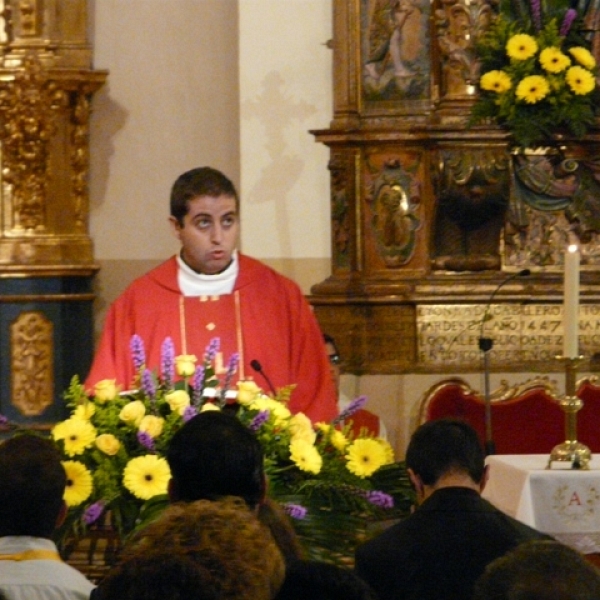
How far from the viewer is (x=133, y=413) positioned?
151 inches

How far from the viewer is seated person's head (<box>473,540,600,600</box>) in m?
1.95

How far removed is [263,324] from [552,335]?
370 cm

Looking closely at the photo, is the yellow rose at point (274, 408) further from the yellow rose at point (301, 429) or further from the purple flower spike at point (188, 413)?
the purple flower spike at point (188, 413)

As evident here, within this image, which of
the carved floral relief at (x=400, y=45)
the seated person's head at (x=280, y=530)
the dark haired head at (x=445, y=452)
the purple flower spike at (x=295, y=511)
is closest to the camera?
the seated person's head at (x=280, y=530)

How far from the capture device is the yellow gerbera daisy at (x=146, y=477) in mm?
3689

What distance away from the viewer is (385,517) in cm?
405

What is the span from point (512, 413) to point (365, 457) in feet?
11.7

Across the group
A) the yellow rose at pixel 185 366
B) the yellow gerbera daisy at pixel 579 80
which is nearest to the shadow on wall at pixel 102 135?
the yellow gerbera daisy at pixel 579 80

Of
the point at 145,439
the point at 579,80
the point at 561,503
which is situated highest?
the point at 579,80

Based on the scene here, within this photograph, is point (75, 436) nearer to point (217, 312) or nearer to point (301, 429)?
point (301, 429)

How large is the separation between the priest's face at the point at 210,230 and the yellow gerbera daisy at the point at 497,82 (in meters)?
3.46

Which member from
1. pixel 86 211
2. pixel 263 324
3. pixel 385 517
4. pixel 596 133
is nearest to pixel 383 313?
pixel 596 133

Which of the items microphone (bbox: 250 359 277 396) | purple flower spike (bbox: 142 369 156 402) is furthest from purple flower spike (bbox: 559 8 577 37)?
purple flower spike (bbox: 142 369 156 402)

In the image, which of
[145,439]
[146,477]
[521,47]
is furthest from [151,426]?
[521,47]
